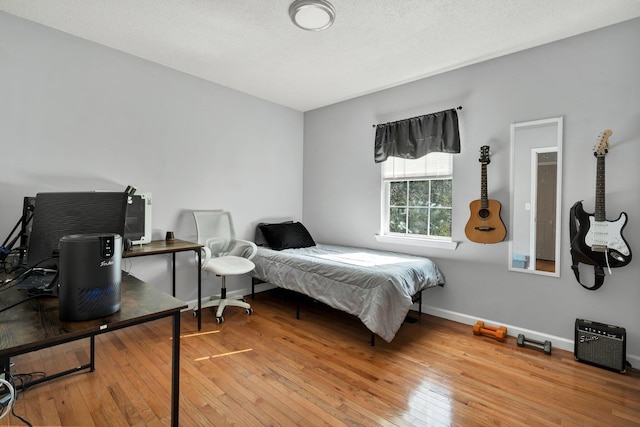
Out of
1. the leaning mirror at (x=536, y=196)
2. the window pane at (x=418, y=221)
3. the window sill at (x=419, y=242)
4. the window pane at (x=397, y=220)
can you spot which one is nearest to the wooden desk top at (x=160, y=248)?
the window sill at (x=419, y=242)

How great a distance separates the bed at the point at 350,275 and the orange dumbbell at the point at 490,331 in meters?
0.52

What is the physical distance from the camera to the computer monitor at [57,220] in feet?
4.57

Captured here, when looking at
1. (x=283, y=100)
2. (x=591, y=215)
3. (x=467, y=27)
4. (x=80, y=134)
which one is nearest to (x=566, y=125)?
(x=591, y=215)

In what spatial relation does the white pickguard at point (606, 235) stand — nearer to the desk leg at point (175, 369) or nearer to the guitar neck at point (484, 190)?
the guitar neck at point (484, 190)

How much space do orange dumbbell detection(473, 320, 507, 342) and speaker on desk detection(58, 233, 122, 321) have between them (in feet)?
9.65

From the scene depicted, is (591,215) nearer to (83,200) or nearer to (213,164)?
(83,200)

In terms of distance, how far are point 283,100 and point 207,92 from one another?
1.03 m

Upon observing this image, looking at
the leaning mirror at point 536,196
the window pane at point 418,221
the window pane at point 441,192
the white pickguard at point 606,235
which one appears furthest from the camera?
the window pane at point 418,221

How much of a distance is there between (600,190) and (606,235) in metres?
Answer: 0.35

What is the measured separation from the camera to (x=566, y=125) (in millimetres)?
2586

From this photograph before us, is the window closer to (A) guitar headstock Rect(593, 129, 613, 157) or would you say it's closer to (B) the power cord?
(A) guitar headstock Rect(593, 129, 613, 157)

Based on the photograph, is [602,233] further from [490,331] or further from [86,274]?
[86,274]

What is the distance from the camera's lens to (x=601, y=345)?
→ 2.31m

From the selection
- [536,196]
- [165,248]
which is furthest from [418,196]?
[165,248]
